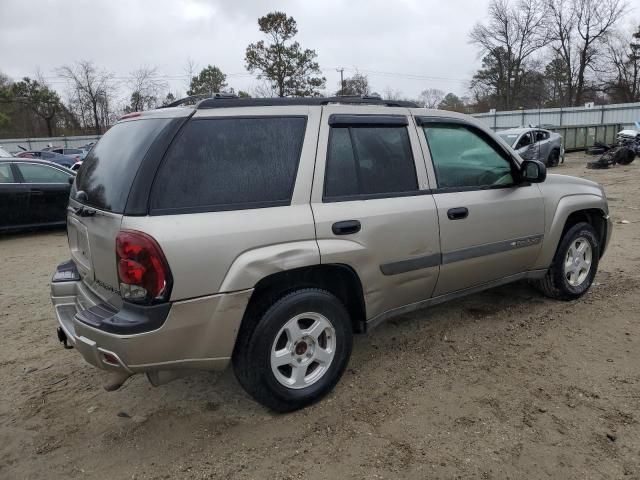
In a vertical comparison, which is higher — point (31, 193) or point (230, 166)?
point (230, 166)

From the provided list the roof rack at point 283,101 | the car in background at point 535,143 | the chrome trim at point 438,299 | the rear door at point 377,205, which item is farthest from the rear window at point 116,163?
the car in background at point 535,143

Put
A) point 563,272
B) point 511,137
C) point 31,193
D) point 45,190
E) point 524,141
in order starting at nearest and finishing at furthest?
point 563,272, point 31,193, point 45,190, point 511,137, point 524,141

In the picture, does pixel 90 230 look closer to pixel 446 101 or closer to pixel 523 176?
pixel 523 176

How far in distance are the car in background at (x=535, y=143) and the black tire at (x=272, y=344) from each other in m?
14.4

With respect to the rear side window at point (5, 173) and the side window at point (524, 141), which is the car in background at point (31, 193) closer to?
the rear side window at point (5, 173)

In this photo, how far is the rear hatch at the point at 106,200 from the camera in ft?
8.46

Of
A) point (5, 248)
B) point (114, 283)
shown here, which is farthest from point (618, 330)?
point (5, 248)

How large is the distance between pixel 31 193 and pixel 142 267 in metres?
7.54

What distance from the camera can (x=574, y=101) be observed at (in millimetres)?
50031

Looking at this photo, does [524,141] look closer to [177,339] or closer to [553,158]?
[553,158]

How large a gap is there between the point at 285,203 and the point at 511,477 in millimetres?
1797

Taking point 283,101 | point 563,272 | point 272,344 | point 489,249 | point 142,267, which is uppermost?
point 283,101

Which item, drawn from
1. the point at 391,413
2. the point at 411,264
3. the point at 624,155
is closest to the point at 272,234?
the point at 411,264

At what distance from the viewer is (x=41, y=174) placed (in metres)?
8.88
